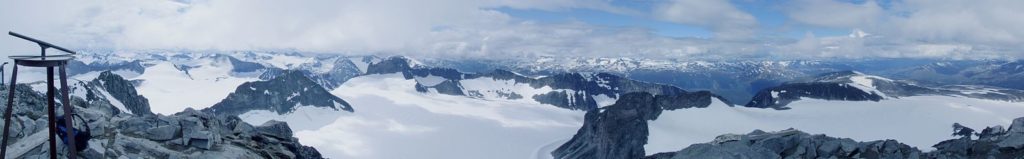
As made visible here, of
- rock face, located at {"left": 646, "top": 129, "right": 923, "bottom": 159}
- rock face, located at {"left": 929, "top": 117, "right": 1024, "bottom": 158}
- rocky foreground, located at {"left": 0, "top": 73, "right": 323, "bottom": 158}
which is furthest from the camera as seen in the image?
rock face, located at {"left": 646, "top": 129, "right": 923, "bottom": 159}

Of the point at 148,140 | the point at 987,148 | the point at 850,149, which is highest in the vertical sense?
the point at 987,148

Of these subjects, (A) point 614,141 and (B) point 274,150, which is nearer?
(B) point 274,150

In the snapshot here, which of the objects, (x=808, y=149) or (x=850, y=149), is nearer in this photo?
(x=850, y=149)

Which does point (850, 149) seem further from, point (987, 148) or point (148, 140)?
point (148, 140)

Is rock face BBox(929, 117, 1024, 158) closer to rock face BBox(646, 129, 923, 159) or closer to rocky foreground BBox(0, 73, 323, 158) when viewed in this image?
rock face BBox(646, 129, 923, 159)

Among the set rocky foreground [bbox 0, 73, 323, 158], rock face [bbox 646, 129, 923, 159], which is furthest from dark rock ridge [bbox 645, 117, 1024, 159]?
rocky foreground [bbox 0, 73, 323, 158]

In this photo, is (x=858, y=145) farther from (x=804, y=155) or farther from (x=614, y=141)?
(x=614, y=141)

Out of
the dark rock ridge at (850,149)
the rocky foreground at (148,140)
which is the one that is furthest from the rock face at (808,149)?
the rocky foreground at (148,140)

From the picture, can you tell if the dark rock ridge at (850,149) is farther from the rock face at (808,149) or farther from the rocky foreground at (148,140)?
the rocky foreground at (148,140)

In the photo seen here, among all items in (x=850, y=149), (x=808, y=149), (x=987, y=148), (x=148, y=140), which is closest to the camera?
(x=148, y=140)

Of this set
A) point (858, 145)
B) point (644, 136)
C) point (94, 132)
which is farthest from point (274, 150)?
point (644, 136)

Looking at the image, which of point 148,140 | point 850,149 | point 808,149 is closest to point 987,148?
point 850,149
